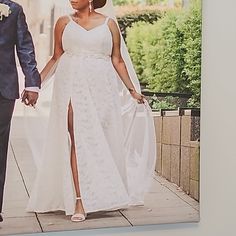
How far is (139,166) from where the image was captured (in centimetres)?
181

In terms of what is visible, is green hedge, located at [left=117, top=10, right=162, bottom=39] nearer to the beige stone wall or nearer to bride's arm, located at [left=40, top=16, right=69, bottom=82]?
bride's arm, located at [left=40, top=16, right=69, bottom=82]

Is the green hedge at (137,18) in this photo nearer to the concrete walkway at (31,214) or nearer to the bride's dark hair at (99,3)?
the bride's dark hair at (99,3)

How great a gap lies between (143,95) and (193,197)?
1.40 ft

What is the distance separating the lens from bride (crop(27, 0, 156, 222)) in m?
1.71

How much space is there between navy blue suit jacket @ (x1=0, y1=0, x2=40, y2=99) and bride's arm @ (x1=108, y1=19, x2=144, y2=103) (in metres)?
0.28

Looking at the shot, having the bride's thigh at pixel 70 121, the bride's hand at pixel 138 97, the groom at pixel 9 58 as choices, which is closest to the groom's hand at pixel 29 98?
the groom at pixel 9 58

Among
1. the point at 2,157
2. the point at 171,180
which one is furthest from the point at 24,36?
the point at 171,180

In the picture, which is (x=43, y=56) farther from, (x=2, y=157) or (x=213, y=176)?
(x=213, y=176)

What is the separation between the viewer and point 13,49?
1665 mm

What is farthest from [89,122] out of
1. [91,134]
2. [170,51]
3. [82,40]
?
[170,51]

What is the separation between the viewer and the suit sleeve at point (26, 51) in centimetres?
167

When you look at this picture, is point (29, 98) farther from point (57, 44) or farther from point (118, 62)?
point (118, 62)

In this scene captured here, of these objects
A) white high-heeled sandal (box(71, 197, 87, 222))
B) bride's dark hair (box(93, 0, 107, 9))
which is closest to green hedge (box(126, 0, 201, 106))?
bride's dark hair (box(93, 0, 107, 9))

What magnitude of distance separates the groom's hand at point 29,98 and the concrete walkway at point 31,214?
40mm
